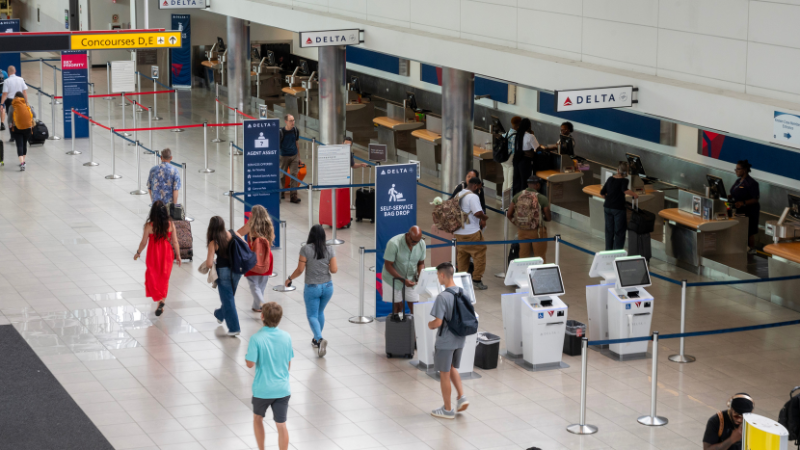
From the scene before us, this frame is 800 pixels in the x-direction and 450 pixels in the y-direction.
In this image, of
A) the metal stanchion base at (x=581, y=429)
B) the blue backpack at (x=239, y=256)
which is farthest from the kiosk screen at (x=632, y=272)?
the blue backpack at (x=239, y=256)

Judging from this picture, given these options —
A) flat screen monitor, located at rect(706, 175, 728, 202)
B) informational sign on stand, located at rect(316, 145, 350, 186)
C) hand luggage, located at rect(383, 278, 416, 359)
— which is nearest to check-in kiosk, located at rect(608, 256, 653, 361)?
hand luggage, located at rect(383, 278, 416, 359)

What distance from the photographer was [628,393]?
10375 millimetres

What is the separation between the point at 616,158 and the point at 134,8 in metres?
16.4

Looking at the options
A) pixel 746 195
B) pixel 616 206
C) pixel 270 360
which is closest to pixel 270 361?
pixel 270 360

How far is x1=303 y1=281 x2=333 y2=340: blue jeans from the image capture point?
10.9 meters

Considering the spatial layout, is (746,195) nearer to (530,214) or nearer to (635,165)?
(635,165)

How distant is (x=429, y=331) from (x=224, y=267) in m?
2.38

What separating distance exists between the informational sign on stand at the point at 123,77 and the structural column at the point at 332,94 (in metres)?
4.85

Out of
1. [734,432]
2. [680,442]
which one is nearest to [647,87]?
[680,442]

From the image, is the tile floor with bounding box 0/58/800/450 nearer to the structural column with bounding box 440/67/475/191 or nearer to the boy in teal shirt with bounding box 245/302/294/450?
the boy in teal shirt with bounding box 245/302/294/450

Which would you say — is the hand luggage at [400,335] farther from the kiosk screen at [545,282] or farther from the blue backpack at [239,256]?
the blue backpack at [239,256]

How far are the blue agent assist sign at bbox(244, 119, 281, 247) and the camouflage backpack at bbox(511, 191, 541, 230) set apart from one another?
354cm

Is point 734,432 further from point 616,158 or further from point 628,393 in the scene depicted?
point 616,158

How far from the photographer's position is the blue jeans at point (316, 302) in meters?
10.9
